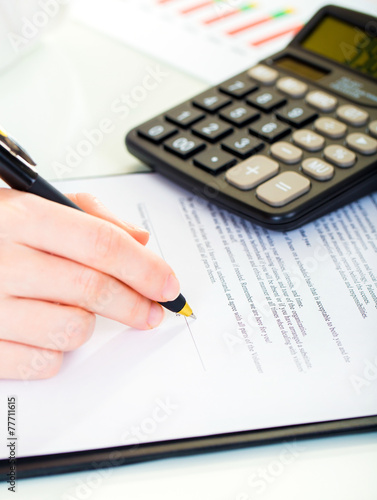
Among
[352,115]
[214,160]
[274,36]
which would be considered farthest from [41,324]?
[274,36]

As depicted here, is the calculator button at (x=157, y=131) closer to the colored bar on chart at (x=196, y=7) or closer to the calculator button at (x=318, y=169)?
the calculator button at (x=318, y=169)

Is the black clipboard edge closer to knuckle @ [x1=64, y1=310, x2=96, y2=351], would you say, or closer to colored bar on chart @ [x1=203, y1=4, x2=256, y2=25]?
knuckle @ [x1=64, y1=310, x2=96, y2=351]

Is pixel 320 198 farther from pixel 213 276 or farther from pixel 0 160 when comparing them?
pixel 0 160

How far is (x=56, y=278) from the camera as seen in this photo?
0.30 meters

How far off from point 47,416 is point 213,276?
128mm

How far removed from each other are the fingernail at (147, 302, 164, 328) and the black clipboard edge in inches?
2.7

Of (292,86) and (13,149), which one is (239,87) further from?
(13,149)

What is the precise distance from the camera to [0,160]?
0.28 m

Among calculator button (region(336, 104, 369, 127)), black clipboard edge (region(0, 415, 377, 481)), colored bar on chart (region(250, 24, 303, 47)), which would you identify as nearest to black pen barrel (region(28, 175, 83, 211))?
A: black clipboard edge (region(0, 415, 377, 481))

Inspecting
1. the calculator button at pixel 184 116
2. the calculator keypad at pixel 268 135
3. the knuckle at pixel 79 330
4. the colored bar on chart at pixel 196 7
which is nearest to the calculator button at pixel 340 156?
the calculator keypad at pixel 268 135

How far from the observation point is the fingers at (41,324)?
0.98 feet

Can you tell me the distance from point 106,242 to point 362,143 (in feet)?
0.70

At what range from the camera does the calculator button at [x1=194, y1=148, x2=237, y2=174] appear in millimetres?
407

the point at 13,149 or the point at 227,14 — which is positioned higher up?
the point at 13,149
